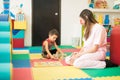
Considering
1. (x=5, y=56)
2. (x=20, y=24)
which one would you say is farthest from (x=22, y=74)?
(x=20, y=24)

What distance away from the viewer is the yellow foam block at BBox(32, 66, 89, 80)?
9.08ft

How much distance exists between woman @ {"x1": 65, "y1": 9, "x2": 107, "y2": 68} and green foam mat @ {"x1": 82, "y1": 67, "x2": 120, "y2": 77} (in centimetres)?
12

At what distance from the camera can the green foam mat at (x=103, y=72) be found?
293cm

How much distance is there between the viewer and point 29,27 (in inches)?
261

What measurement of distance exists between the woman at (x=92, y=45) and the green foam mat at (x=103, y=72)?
124mm

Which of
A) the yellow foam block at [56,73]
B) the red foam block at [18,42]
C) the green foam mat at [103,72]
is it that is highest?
the red foam block at [18,42]

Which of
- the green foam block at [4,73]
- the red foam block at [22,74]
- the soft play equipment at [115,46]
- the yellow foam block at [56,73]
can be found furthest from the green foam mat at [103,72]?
the green foam block at [4,73]

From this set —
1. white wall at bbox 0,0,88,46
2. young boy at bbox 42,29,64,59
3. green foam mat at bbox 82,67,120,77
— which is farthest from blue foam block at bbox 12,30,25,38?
green foam mat at bbox 82,67,120,77

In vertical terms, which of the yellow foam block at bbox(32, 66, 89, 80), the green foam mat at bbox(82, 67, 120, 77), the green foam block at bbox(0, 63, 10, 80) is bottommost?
the green foam mat at bbox(82, 67, 120, 77)

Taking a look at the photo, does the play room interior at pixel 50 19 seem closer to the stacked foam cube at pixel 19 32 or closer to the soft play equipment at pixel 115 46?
the stacked foam cube at pixel 19 32

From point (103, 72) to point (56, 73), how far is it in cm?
66

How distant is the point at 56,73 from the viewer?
9.78 ft

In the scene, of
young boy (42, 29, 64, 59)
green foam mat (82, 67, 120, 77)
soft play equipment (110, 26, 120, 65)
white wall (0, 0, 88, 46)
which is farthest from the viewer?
white wall (0, 0, 88, 46)

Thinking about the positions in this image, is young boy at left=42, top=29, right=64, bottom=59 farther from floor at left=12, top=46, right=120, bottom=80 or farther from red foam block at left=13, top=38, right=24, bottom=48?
red foam block at left=13, top=38, right=24, bottom=48
